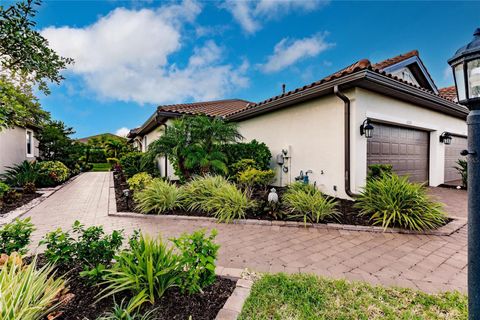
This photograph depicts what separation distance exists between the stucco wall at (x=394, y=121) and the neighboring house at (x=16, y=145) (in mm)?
12444

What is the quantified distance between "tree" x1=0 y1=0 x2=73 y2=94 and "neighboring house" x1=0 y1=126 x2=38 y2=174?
278 inches

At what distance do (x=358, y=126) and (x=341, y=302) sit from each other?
487 centimetres

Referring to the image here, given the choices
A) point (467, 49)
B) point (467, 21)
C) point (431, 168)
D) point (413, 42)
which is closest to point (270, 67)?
point (413, 42)

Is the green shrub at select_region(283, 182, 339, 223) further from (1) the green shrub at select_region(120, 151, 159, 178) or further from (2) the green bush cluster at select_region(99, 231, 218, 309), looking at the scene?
(1) the green shrub at select_region(120, 151, 159, 178)

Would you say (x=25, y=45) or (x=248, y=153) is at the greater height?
(x=25, y=45)

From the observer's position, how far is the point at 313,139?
7.01 m

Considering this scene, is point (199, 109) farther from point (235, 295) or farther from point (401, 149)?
point (235, 295)

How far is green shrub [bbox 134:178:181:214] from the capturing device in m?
5.60

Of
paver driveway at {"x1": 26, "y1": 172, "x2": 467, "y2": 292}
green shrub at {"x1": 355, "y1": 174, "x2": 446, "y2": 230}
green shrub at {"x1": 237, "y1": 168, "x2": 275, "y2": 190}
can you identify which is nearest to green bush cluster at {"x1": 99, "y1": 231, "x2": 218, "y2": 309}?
paver driveway at {"x1": 26, "y1": 172, "x2": 467, "y2": 292}

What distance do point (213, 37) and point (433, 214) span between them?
28.7 ft

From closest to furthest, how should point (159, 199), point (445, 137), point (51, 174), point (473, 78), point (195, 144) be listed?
point (473, 78) < point (159, 199) < point (195, 144) < point (445, 137) < point (51, 174)

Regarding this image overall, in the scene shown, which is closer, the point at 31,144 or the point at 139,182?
the point at 139,182

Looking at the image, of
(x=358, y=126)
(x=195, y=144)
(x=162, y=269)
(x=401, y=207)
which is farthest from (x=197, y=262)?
(x=195, y=144)

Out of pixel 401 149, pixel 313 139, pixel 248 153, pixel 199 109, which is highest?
pixel 199 109
